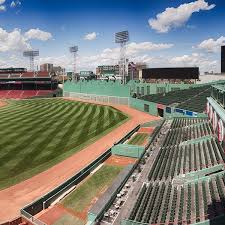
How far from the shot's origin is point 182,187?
18750mm

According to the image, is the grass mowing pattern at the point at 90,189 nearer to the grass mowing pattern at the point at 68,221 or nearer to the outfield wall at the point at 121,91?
the grass mowing pattern at the point at 68,221

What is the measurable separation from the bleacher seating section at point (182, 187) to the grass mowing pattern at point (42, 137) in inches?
504

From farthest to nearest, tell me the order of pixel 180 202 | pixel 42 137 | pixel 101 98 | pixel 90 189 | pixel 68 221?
pixel 101 98
pixel 42 137
pixel 90 189
pixel 68 221
pixel 180 202

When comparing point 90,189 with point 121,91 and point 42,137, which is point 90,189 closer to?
point 42,137

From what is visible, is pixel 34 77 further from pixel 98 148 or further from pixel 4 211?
pixel 4 211

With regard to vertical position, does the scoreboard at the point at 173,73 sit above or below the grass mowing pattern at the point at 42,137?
above

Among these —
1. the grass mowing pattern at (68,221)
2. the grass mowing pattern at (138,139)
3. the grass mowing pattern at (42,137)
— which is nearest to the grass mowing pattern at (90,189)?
the grass mowing pattern at (68,221)

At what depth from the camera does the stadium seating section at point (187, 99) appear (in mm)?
48828

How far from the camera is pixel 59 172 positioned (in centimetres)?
2803

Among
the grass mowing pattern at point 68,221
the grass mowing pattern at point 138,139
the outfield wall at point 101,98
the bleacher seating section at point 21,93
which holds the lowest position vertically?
the grass mowing pattern at point 68,221

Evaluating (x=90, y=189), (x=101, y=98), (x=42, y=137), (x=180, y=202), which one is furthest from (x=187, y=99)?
(x=180, y=202)

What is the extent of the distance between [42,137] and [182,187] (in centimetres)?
2666

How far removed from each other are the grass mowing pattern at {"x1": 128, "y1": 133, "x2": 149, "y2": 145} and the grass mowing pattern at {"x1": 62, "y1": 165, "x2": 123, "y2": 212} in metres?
9.91

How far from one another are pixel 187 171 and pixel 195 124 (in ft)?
47.3
